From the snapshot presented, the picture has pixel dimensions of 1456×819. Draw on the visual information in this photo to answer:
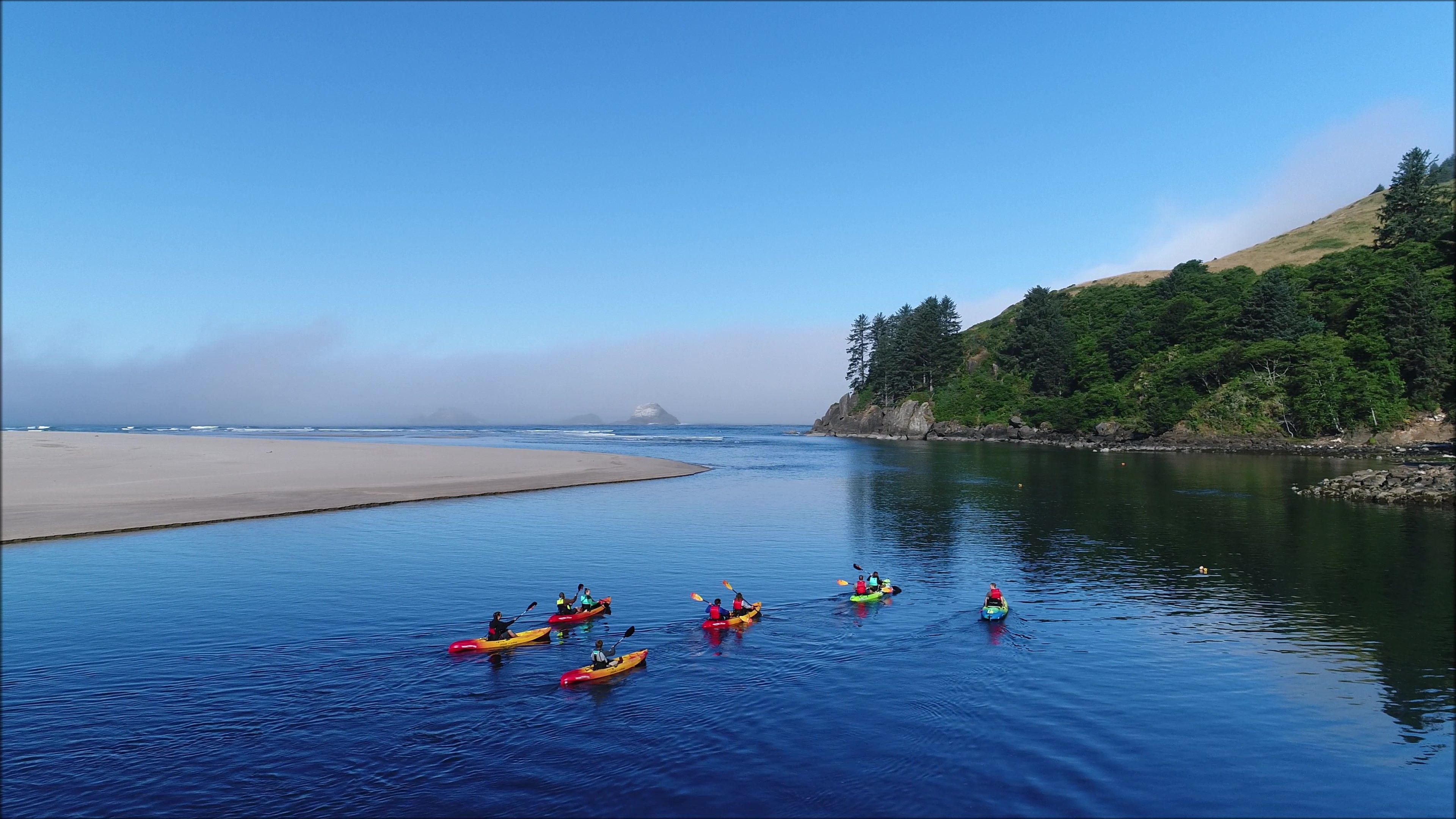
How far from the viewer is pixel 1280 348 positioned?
128375mm

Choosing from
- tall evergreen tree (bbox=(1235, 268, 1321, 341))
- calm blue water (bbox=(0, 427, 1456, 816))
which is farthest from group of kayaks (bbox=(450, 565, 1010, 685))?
tall evergreen tree (bbox=(1235, 268, 1321, 341))

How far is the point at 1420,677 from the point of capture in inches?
982

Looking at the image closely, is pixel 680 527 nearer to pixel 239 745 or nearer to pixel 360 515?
pixel 360 515

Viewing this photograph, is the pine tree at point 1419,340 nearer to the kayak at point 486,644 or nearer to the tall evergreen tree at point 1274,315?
the tall evergreen tree at point 1274,315

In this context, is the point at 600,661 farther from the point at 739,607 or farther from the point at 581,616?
the point at 739,607

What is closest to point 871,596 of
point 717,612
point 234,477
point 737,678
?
point 717,612

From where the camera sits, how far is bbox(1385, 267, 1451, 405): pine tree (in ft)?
371

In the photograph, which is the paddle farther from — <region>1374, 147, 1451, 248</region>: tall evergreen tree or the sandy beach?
<region>1374, 147, 1451, 248</region>: tall evergreen tree

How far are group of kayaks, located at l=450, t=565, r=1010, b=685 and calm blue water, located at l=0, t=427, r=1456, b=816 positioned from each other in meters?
0.53

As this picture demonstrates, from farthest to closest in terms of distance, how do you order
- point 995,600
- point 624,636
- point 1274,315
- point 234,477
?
point 1274,315
point 234,477
point 995,600
point 624,636

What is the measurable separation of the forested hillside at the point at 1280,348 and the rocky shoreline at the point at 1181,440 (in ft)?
6.96

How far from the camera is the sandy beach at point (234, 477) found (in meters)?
52.1

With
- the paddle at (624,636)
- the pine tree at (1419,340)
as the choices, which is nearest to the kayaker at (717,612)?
the paddle at (624,636)

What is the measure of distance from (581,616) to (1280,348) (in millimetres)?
144138
